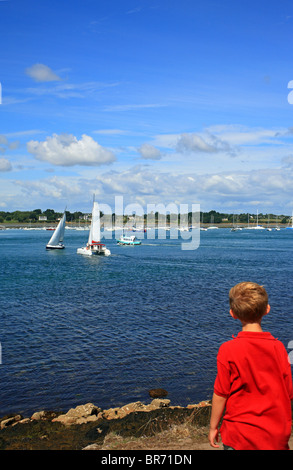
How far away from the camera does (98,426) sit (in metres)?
12.1

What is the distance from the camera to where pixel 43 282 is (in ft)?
161

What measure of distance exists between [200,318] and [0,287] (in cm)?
2611

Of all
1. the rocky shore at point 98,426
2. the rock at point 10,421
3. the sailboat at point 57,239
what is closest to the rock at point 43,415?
the rocky shore at point 98,426

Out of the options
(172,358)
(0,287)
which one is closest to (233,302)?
(172,358)

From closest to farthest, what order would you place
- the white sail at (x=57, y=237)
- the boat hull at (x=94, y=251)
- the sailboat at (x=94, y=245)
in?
the boat hull at (x=94, y=251) → the sailboat at (x=94, y=245) → the white sail at (x=57, y=237)

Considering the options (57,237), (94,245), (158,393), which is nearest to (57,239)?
(57,237)

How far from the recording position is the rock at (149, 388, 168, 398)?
15.8 metres

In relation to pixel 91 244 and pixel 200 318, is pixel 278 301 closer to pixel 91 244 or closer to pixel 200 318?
pixel 200 318

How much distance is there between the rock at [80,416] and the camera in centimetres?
1277

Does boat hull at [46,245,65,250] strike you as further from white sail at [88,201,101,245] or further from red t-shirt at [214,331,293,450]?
red t-shirt at [214,331,293,450]

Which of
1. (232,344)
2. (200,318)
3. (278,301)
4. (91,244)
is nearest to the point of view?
(232,344)

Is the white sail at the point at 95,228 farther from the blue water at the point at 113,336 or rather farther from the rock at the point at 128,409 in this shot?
the rock at the point at 128,409

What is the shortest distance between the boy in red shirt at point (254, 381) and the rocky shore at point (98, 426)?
5.35 metres

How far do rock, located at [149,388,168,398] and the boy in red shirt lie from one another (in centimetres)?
1207
